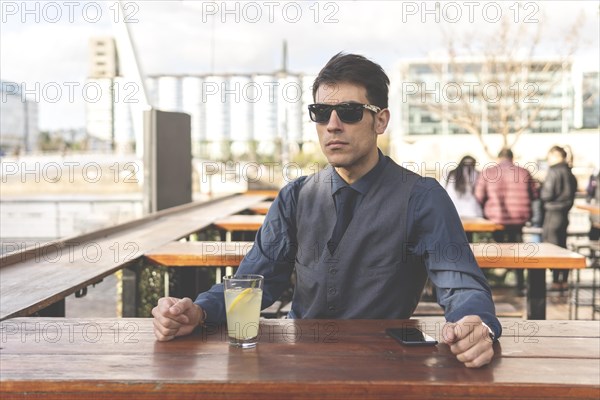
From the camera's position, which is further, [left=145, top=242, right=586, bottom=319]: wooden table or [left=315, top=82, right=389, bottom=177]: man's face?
[left=145, top=242, right=586, bottom=319]: wooden table

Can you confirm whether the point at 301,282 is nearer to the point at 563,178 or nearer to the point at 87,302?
the point at 87,302

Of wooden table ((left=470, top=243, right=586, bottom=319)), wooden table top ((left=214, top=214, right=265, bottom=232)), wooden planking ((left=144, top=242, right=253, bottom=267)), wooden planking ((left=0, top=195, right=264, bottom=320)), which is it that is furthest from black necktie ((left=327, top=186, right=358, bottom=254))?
wooden table top ((left=214, top=214, right=265, bottom=232))

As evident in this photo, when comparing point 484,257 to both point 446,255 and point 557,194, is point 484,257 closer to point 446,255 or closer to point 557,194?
point 446,255

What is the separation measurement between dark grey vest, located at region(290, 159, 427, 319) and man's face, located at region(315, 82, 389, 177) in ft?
0.35

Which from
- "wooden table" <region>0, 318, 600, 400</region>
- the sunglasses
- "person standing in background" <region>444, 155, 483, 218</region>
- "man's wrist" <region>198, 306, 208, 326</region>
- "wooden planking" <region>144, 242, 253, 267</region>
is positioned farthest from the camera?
"person standing in background" <region>444, 155, 483, 218</region>

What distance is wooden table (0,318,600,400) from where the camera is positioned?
45.5 inches

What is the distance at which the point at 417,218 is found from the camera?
176cm

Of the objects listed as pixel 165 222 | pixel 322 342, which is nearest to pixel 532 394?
pixel 322 342

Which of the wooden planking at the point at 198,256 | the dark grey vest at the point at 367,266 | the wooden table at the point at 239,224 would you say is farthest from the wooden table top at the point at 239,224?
the dark grey vest at the point at 367,266

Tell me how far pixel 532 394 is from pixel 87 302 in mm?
4908

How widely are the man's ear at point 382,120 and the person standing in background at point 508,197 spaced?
12.0ft

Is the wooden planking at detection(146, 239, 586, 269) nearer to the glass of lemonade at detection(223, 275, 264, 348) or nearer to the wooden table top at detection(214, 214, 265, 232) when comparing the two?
the wooden table top at detection(214, 214, 265, 232)

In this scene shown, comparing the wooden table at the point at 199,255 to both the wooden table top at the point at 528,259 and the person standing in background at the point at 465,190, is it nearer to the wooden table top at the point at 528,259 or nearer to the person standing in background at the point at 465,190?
the wooden table top at the point at 528,259

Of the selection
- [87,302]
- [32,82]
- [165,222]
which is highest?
[32,82]
